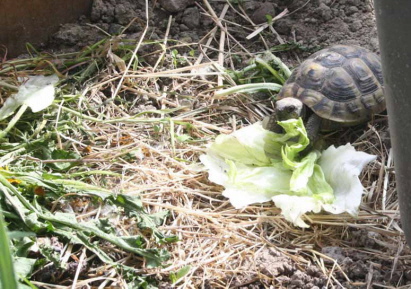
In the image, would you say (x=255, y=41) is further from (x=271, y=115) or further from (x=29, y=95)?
(x=29, y=95)

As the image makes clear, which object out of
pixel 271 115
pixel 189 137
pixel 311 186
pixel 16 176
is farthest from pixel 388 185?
pixel 16 176

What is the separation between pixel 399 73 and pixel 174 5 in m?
2.27

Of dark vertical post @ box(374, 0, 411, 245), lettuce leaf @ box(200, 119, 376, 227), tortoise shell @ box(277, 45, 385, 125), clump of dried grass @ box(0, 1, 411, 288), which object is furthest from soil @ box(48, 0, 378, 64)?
dark vertical post @ box(374, 0, 411, 245)

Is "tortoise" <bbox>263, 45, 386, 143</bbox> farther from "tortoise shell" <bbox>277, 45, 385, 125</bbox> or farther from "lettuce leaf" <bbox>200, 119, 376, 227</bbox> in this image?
"lettuce leaf" <bbox>200, 119, 376, 227</bbox>

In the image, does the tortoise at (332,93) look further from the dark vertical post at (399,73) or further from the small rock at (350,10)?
the dark vertical post at (399,73)

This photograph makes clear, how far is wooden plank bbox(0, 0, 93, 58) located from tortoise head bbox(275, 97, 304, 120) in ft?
5.05

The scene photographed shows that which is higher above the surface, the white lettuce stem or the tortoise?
the white lettuce stem

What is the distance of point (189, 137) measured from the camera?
3.43 metres

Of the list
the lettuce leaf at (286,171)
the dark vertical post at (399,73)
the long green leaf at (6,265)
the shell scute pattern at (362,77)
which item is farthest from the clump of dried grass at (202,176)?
the long green leaf at (6,265)

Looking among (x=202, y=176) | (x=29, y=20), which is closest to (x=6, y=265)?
(x=202, y=176)

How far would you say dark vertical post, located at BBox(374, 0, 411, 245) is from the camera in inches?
81.1

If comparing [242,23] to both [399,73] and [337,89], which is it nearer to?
[337,89]

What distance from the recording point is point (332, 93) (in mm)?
3422

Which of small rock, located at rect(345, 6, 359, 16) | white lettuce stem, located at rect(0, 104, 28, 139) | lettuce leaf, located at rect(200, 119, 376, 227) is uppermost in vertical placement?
white lettuce stem, located at rect(0, 104, 28, 139)
